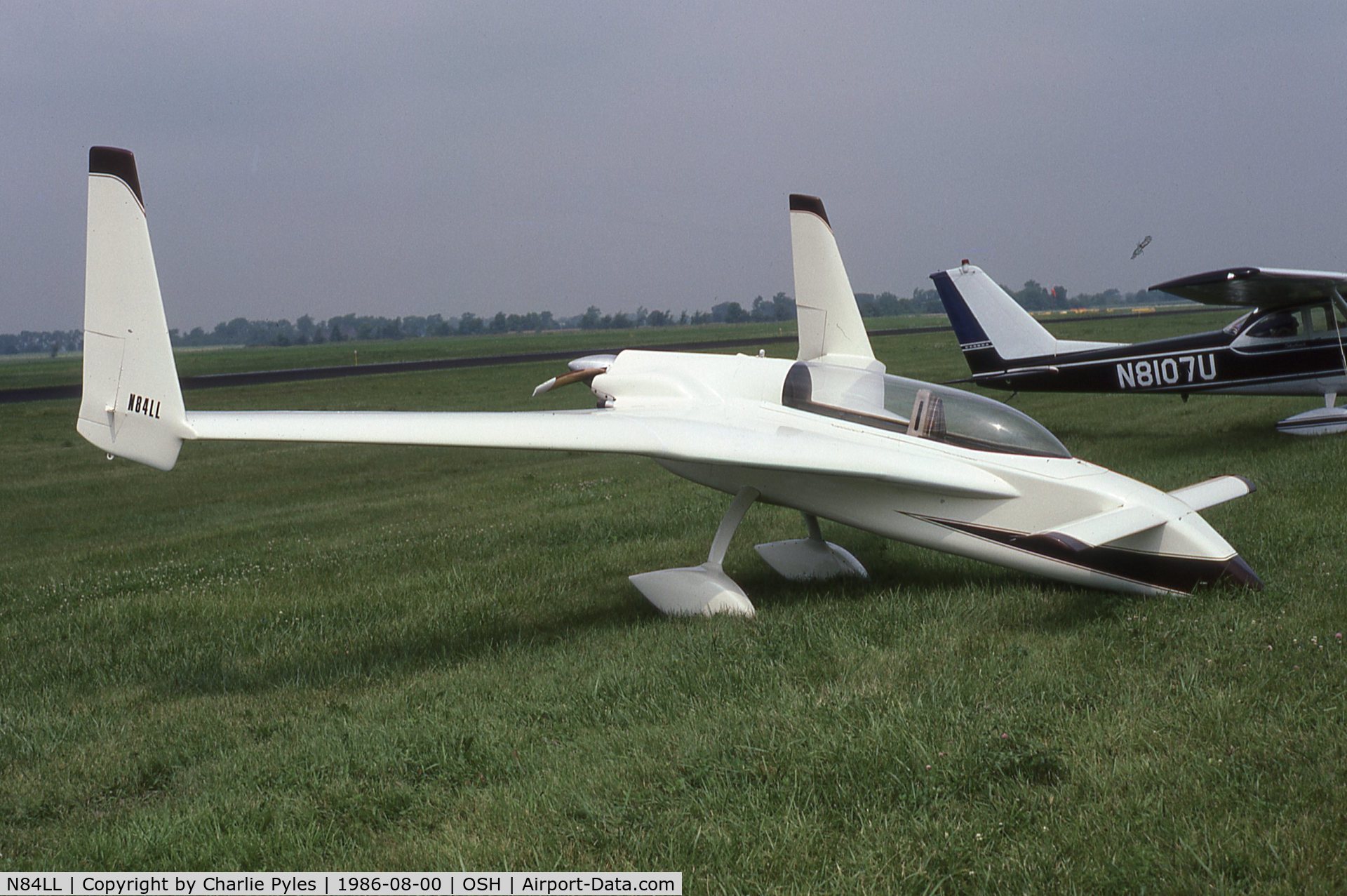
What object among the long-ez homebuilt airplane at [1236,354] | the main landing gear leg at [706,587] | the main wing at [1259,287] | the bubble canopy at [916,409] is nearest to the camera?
the bubble canopy at [916,409]

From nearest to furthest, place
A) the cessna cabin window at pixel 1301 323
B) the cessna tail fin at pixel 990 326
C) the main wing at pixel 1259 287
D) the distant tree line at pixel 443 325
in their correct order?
the main wing at pixel 1259 287
the cessna cabin window at pixel 1301 323
the cessna tail fin at pixel 990 326
the distant tree line at pixel 443 325

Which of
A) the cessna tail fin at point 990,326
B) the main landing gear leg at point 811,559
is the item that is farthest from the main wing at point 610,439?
the cessna tail fin at point 990,326

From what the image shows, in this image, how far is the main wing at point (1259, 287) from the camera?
480 inches

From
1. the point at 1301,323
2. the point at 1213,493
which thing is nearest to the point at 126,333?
the point at 1213,493

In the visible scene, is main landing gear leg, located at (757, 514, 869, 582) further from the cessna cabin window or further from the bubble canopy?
the cessna cabin window

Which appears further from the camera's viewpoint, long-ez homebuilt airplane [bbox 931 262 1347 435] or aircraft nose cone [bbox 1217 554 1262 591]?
long-ez homebuilt airplane [bbox 931 262 1347 435]

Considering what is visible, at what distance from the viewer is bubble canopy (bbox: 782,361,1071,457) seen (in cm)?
659

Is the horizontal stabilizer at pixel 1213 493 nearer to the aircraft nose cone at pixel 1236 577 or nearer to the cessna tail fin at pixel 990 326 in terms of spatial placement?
the aircraft nose cone at pixel 1236 577

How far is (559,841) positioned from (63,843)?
2075 mm

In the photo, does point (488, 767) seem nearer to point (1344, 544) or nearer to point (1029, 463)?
point (1029, 463)

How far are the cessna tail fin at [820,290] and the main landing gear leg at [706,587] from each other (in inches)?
143

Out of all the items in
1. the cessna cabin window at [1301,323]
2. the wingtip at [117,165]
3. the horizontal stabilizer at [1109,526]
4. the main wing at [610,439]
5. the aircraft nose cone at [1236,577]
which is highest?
the wingtip at [117,165]

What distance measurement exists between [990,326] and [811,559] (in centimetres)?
1132

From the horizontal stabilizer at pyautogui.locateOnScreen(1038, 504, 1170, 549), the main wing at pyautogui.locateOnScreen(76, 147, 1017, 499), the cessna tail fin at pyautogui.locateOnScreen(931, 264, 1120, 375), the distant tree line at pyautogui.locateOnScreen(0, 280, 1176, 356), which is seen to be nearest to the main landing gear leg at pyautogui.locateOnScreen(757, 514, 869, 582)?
the main wing at pyautogui.locateOnScreen(76, 147, 1017, 499)
